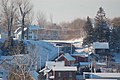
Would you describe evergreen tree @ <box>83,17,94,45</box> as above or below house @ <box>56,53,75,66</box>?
above

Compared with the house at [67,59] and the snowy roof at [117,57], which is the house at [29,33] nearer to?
the house at [67,59]

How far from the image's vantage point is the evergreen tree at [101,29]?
1487 inches

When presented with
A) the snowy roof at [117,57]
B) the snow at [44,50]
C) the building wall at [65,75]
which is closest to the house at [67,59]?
the snow at [44,50]

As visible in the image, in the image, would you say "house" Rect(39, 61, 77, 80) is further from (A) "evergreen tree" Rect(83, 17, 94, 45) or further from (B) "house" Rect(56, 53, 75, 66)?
(A) "evergreen tree" Rect(83, 17, 94, 45)

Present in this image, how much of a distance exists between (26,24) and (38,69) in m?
14.3

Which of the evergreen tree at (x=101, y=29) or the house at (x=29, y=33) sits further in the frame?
the house at (x=29, y=33)

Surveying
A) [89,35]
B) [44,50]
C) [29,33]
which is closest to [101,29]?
[89,35]

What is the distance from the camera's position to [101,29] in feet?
125

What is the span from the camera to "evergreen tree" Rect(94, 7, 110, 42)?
37781mm

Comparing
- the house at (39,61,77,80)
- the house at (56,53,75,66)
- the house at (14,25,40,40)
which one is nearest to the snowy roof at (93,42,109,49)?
the house at (56,53,75,66)

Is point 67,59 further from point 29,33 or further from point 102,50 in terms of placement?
point 29,33

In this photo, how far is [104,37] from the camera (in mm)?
38156

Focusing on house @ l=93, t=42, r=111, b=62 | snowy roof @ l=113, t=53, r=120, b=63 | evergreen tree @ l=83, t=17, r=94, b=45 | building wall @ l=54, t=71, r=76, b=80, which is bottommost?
building wall @ l=54, t=71, r=76, b=80

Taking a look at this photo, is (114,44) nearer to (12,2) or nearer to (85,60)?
(85,60)
